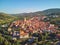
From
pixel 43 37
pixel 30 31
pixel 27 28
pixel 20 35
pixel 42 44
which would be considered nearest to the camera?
pixel 42 44

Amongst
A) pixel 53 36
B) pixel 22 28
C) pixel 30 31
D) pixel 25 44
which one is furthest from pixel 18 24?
pixel 25 44

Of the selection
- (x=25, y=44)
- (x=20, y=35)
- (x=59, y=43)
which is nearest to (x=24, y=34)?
(x=20, y=35)

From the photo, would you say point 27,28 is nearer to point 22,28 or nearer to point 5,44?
point 22,28

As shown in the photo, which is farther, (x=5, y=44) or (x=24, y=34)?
(x=24, y=34)

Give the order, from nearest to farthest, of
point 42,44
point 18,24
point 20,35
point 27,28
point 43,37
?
point 42,44 < point 43,37 < point 20,35 < point 27,28 < point 18,24

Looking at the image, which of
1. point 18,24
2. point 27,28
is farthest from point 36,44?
point 18,24

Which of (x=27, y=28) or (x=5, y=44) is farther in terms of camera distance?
(x=27, y=28)

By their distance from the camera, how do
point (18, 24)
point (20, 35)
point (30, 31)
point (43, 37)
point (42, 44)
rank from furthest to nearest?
point (18, 24) → point (30, 31) → point (20, 35) → point (43, 37) → point (42, 44)

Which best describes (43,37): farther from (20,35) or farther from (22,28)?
(22,28)

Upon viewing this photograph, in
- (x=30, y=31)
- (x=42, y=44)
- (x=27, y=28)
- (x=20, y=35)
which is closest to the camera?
(x=42, y=44)
